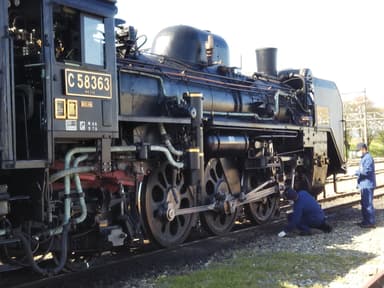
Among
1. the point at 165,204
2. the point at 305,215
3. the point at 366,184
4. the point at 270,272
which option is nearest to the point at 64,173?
the point at 165,204

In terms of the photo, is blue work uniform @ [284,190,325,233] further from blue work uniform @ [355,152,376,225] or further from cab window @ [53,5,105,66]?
cab window @ [53,5,105,66]

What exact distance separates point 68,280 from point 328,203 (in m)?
8.85

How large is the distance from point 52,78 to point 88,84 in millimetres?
536

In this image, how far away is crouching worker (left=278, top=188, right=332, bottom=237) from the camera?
894 cm

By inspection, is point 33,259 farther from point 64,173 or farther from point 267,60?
point 267,60

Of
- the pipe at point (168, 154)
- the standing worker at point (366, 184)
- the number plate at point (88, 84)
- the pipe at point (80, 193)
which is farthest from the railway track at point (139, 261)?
the number plate at point (88, 84)

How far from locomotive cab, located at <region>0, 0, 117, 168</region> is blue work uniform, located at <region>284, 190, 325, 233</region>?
427 cm

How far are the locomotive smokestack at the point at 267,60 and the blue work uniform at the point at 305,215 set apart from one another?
14.3 ft

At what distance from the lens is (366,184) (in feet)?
32.5

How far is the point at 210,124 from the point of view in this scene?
805cm

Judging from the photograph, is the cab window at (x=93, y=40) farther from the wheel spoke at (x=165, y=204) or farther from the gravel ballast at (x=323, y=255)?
the gravel ballast at (x=323, y=255)

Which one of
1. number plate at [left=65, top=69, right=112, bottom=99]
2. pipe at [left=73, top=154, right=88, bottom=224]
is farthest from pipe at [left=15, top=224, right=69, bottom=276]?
number plate at [left=65, top=69, right=112, bottom=99]

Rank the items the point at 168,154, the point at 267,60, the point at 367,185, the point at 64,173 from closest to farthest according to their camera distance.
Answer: the point at 64,173, the point at 168,154, the point at 367,185, the point at 267,60

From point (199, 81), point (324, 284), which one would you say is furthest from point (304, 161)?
point (324, 284)
